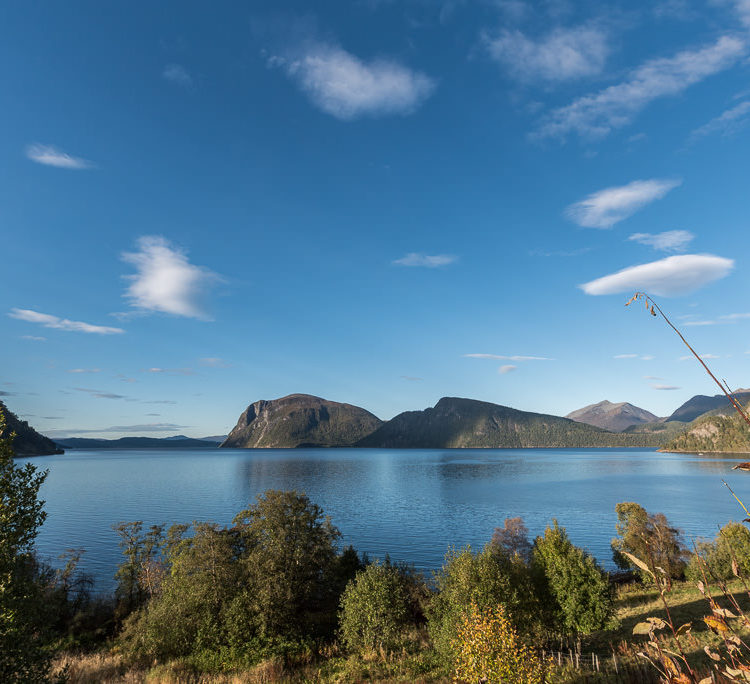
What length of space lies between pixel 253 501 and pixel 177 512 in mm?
28632

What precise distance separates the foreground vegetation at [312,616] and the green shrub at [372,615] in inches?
5.0

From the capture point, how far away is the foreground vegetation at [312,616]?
27.6m

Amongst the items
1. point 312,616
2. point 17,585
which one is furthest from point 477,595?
point 17,585

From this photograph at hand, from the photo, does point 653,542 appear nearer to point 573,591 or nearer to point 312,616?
point 573,591

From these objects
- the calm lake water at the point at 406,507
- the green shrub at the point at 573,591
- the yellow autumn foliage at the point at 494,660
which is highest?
the yellow autumn foliage at the point at 494,660

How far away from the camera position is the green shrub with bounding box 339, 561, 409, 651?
4050cm

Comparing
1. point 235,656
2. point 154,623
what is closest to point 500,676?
point 235,656

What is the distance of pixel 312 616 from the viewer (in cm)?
4884

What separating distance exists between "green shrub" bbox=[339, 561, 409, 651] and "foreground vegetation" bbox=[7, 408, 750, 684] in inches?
5.0

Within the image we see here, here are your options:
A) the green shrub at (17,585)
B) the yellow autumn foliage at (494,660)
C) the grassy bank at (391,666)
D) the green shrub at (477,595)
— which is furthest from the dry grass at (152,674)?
the yellow autumn foliage at (494,660)

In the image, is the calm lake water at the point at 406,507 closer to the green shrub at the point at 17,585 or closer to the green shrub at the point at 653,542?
the green shrub at the point at 653,542

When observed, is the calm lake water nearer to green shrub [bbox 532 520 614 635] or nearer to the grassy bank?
green shrub [bbox 532 520 614 635]

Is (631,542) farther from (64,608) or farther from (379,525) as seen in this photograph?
(64,608)

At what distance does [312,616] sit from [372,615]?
11.9 meters
